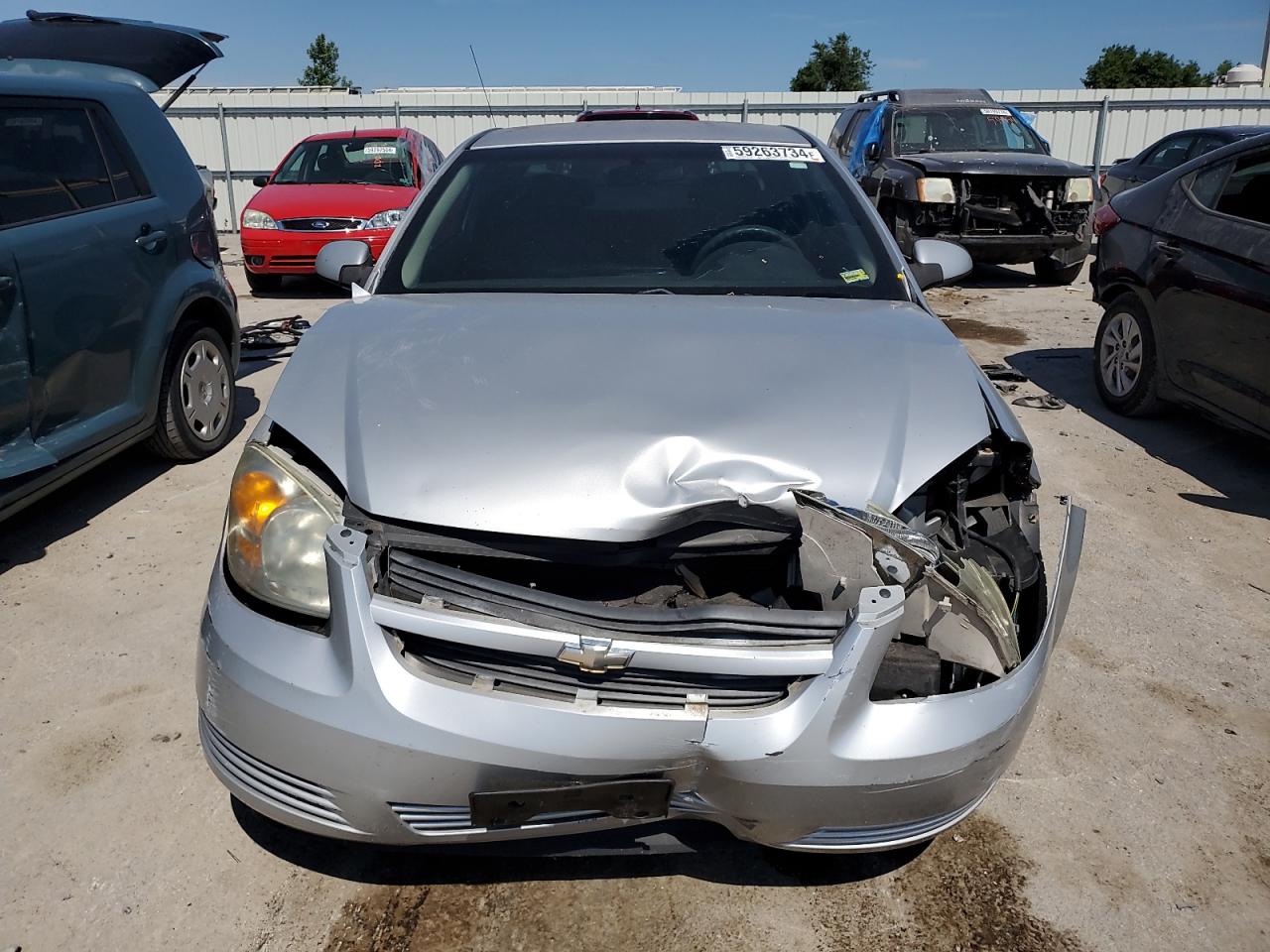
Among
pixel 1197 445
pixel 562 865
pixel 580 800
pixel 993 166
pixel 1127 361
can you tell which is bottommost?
pixel 1197 445

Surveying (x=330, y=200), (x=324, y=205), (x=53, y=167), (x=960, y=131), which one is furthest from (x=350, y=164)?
(x=53, y=167)

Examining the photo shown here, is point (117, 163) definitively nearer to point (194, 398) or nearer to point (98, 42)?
point (194, 398)

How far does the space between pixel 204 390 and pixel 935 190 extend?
23.5 ft

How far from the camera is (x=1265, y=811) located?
259 cm

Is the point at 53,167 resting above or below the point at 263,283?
above

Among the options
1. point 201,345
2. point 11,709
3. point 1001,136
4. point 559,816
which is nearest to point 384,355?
point 559,816

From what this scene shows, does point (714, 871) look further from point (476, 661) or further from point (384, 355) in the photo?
point (384, 355)

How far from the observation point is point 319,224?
9.89 m

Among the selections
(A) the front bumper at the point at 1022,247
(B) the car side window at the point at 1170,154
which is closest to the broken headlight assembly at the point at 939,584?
(A) the front bumper at the point at 1022,247

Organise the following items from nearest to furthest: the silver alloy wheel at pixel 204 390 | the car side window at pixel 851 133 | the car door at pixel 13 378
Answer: the car door at pixel 13 378 < the silver alloy wheel at pixel 204 390 < the car side window at pixel 851 133

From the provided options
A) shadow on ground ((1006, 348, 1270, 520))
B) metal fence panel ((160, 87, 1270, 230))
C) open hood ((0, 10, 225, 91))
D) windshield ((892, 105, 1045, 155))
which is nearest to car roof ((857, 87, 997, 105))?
windshield ((892, 105, 1045, 155))

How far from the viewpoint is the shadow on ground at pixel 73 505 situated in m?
4.13

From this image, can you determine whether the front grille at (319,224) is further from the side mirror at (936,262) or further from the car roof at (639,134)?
the side mirror at (936,262)

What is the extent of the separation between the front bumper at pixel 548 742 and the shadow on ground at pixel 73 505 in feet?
8.79
